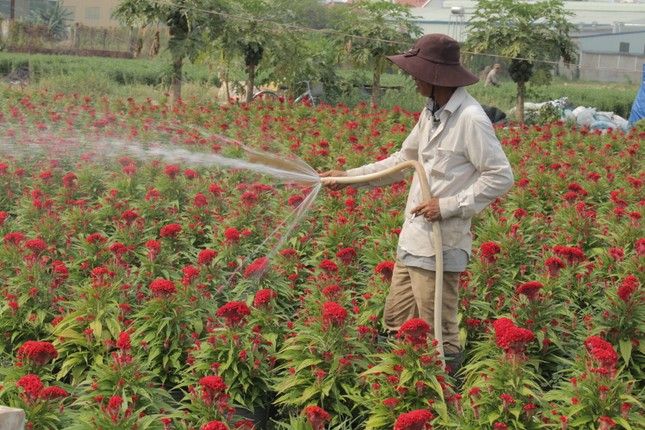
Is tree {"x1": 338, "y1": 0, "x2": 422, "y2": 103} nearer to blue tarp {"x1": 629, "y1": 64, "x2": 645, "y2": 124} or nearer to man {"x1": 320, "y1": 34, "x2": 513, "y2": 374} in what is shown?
blue tarp {"x1": 629, "y1": 64, "x2": 645, "y2": 124}

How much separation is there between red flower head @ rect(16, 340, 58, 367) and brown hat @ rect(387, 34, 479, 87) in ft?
6.43

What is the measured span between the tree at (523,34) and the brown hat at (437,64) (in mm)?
12064

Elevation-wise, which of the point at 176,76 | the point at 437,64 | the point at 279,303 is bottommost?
the point at 279,303

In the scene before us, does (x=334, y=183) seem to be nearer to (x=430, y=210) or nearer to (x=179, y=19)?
(x=430, y=210)

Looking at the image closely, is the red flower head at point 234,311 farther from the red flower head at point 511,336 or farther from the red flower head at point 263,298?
the red flower head at point 511,336

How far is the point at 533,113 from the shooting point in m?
17.5

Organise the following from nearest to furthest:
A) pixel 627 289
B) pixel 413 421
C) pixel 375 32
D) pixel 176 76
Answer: pixel 413 421
pixel 627 289
pixel 176 76
pixel 375 32

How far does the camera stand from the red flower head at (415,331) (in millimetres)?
3889

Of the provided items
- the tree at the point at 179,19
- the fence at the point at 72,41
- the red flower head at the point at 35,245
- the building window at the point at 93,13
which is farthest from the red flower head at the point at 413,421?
the building window at the point at 93,13

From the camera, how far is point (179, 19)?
46.2 ft

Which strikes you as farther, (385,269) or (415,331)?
(385,269)

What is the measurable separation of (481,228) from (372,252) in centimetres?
124

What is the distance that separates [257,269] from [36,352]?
1.65 meters

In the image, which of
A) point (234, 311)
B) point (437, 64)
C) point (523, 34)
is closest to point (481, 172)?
point (437, 64)
